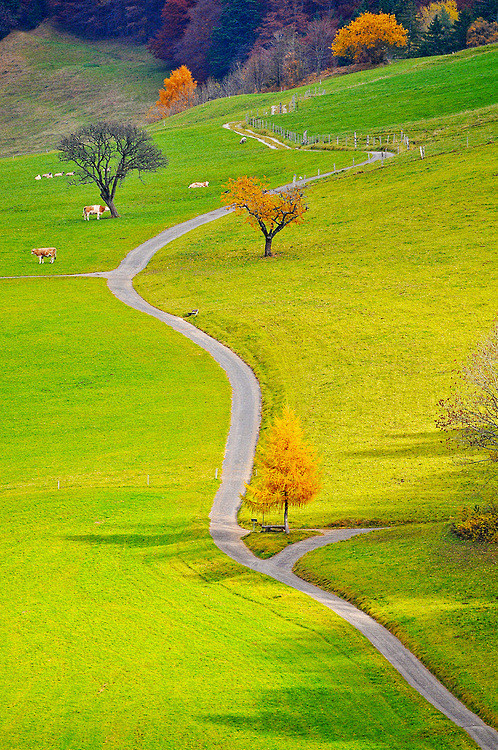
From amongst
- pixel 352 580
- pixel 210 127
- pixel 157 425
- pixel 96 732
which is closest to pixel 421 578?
pixel 352 580

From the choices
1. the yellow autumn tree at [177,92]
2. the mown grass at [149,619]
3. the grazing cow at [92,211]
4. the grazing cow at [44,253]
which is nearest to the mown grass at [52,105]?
the yellow autumn tree at [177,92]

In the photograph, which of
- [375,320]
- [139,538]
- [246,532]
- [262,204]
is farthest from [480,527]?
[262,204]

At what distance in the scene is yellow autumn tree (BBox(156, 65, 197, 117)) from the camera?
613 ft

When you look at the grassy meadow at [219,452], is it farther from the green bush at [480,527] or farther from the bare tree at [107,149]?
the bare tree at [107,149]

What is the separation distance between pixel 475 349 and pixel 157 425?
23.5 m

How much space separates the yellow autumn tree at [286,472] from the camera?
35688mm

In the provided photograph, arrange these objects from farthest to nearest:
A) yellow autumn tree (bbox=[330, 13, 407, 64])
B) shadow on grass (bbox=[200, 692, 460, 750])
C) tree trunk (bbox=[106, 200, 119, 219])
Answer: yellow autumn tree (bbox=[330, 13, 407, 64])
tree trunk (bbox=[106, 200, 119, 219])
shadow on grass (bbox=[200, 692, 460, 750])

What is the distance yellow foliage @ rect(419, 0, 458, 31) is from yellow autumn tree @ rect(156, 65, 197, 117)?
58.1 m

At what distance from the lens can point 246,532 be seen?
37.7 m

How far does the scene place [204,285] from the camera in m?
78.8

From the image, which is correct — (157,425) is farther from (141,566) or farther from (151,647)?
(151,647)

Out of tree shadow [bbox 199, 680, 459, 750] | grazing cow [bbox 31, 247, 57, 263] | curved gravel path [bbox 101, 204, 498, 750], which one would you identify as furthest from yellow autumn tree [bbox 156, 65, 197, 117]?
tree shadow [bbox 199, 680, 459, 750]

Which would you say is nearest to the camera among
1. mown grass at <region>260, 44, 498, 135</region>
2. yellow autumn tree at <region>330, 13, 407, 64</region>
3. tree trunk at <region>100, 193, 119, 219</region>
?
tree trunk at <region>100, 193, 119, 219</region>

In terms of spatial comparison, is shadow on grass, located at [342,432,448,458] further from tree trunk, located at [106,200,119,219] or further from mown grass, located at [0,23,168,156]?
mown grass, located at [0,23,168,156]
